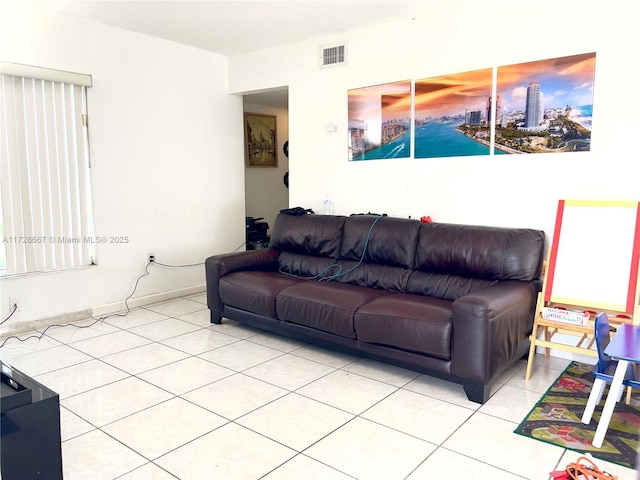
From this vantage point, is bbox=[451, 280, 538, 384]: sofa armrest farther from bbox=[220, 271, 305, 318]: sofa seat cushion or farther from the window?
the window

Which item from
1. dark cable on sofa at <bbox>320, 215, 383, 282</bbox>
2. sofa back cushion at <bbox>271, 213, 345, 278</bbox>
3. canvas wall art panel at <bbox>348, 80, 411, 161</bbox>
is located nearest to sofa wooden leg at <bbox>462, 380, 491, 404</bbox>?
dark cable on sofa at <bbox>320, 215, 383, 282</bbox>

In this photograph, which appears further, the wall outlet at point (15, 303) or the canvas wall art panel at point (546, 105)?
Result: the wall outlet at point (15, 303)

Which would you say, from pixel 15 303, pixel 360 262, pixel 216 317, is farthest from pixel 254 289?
pixel 15 303

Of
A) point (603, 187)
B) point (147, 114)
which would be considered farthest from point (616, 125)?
point (147, 114)

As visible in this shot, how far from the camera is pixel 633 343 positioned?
2.19 m

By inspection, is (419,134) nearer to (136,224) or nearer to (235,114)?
(235,114)

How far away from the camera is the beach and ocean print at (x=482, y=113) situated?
314 cm

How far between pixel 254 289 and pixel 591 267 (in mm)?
2329

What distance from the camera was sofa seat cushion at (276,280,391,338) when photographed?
3.10 meters

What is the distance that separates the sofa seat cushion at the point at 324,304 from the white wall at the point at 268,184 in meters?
3.25

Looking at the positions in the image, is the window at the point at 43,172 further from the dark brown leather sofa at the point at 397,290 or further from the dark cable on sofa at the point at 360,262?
the dark cable on sofa at the point at 360,262

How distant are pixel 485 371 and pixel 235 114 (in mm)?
4080

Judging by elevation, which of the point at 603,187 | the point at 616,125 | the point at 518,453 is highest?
the point at 616,125

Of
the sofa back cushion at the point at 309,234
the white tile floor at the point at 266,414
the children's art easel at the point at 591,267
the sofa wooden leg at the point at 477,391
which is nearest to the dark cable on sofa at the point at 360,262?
the sofa back cushion at the point at 309,234
